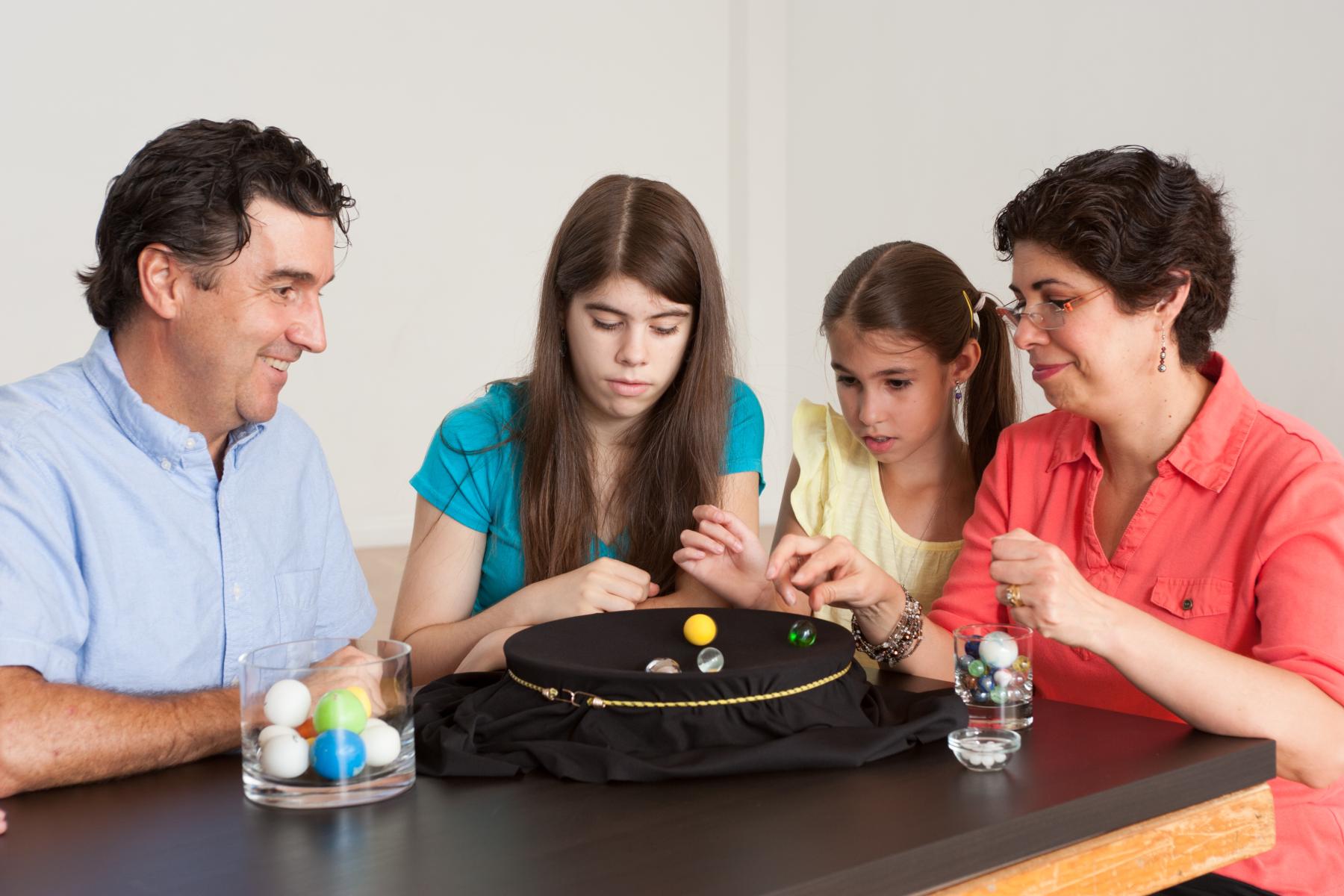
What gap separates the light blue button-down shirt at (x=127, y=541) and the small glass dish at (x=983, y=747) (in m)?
0.97

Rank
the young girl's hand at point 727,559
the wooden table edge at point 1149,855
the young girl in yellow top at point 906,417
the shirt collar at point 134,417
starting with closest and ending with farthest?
the wooden table edge at point 1149,855, the shirt collar at point 134,417, the young girl's hand at point 727,559, the young girl in yellow top at point 906,417

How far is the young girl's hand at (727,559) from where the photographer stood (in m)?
1.87

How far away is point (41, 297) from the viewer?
15.4ft

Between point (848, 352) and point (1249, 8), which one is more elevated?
point (1249, 8)

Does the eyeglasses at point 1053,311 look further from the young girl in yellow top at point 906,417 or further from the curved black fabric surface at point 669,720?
the curved black fabric surface at point 669,720

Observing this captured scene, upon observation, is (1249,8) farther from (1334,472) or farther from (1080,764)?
(1080,764)

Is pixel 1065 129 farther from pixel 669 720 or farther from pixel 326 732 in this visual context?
pixel 326 732

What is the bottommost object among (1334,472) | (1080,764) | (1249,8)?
(1080,764)

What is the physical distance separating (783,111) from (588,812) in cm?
581

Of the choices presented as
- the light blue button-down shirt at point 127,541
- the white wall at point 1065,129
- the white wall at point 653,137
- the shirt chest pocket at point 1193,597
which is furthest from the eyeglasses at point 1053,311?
the white wall at point 1065,129

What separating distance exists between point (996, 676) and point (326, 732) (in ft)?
2.30

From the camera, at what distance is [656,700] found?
128cm

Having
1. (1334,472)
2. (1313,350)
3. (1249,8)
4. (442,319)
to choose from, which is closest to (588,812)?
(1334,472)

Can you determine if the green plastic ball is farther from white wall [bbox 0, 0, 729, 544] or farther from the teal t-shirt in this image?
white wall [bbox 0, 0, 729, 544]
